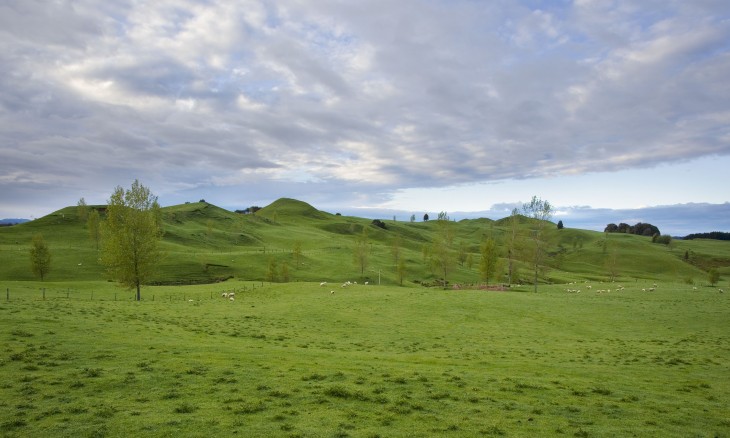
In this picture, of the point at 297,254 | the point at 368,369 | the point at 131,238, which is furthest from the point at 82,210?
the point at 368,369

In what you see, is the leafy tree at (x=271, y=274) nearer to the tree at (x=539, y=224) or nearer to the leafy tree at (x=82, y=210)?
the tree at (x=539, y=224)

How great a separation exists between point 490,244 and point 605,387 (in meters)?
70.4

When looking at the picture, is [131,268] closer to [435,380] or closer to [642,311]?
[435,380]

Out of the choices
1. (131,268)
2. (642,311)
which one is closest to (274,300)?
(131,268)

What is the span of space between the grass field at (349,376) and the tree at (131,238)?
21982mm

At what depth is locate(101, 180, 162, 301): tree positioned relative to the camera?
60.2m

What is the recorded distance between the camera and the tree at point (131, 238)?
2368 inches

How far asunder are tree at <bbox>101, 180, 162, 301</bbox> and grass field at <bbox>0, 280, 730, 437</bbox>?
22.0 meters

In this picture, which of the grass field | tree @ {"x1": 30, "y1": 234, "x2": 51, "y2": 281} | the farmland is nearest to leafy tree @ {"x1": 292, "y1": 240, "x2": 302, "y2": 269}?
tree @ {"x1": 30, "y1": 234, "x2": 51, "y2": 281}

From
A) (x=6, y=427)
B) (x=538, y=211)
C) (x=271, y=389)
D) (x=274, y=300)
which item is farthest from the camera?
(x=538, y=211)

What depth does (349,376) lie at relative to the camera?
20.6 metres

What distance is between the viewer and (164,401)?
15.9 m

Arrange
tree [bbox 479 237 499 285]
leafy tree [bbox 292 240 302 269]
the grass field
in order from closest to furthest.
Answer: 1. the grass field
2. tree [bbox 479 237 499 285]
3. leafy tree [bbox 292 240 302 269]

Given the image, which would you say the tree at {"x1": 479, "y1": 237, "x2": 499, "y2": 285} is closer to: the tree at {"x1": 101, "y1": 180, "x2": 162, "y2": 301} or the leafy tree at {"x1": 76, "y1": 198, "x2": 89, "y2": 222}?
the tree at {"x1": 101, "y1": 180, "x2": 162, "y2": 301}
